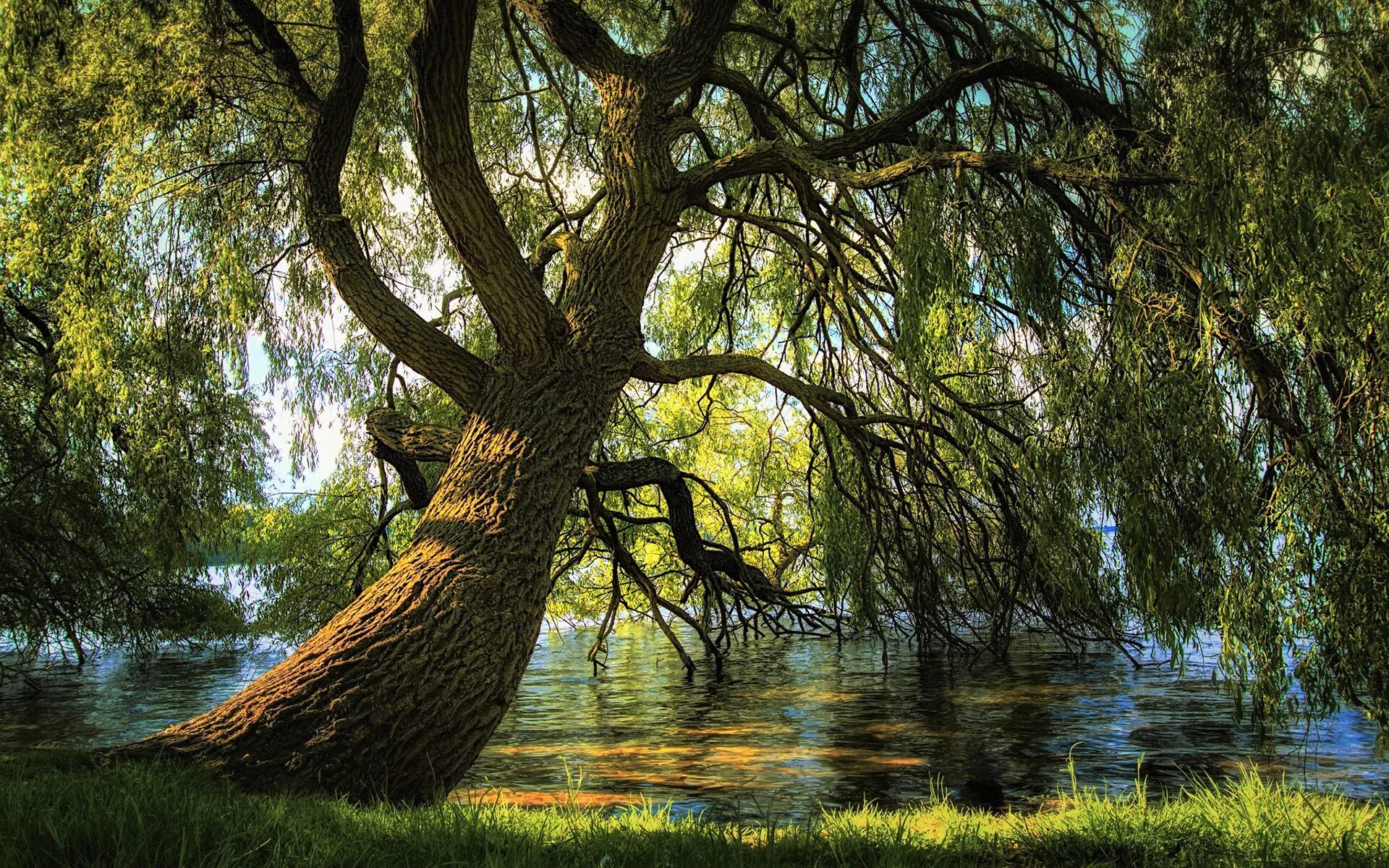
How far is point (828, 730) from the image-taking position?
6629 millimetres

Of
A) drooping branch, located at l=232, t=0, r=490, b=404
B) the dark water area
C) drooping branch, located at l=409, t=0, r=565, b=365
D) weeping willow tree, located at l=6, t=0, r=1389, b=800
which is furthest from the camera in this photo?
drooping branch, located at l=232, t=0, r=490, b=404

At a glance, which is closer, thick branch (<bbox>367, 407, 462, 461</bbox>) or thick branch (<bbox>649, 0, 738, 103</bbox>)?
thick branch (<bbox>367, 407, 462, 461</bbox>)

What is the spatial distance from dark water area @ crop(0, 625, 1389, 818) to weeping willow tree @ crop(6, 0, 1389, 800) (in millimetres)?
605

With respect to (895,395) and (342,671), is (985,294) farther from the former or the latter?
(342,671)

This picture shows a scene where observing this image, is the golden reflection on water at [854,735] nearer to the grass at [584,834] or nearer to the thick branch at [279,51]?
the grass at [584,834]

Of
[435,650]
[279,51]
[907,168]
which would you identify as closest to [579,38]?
[279,51]

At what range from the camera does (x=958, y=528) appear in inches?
278

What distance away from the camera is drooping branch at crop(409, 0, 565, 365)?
4.92m

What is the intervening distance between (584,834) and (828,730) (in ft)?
12.9

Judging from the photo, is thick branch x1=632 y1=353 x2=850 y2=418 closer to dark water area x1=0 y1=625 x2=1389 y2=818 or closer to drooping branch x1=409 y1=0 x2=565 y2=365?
drooping branch x1=409 y1=0 x2=565 y2=365

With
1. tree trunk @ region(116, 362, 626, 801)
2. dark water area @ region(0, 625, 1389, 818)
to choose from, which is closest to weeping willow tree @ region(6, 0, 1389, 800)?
tree trunk @ region(116, 362, 626, 801)

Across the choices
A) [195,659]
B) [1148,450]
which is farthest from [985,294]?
[195,659]

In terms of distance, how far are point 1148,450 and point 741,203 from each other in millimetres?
5403

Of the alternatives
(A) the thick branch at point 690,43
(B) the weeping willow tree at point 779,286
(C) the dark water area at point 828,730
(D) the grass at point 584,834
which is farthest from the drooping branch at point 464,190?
(D) the grass at point 584,834
